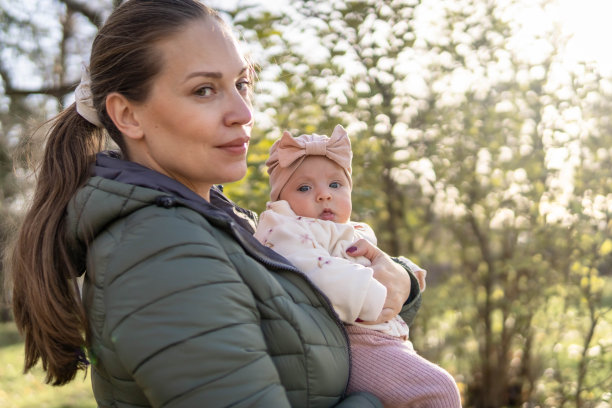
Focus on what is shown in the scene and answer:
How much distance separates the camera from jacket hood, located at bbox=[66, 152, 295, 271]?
1479 mm

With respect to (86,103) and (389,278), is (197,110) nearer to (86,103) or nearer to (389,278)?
(86,103)

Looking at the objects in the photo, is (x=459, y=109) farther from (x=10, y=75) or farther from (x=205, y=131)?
(x=10, y=75)

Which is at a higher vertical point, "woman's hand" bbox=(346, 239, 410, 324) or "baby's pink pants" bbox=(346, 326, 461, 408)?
"woman's hand" bbox=(346, 239, 410, 324)

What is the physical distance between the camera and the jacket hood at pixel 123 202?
4.85 ft

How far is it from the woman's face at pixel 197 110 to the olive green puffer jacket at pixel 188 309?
153mm

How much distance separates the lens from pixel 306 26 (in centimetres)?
423

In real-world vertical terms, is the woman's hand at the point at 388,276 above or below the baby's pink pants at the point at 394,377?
above

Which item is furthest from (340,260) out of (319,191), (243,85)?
(243,85)

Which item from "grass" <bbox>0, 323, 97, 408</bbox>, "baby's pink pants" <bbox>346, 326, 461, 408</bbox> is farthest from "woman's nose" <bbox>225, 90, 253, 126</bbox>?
"grass" <bbox>0, 323, 97, 408</bbox>

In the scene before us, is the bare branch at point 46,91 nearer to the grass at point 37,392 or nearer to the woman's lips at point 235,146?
the grass at point 37,392

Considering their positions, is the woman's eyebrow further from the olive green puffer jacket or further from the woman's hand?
the woman's hand

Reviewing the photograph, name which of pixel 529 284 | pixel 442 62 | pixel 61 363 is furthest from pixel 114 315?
pixel 529 284

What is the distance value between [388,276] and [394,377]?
35 cm

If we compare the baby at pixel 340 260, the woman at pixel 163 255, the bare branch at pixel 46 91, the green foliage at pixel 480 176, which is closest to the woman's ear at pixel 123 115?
the woman at pixel 163 255
